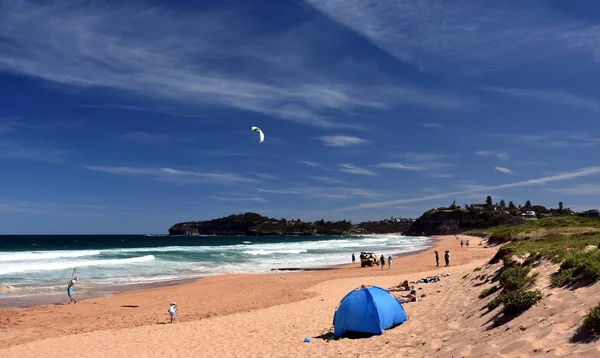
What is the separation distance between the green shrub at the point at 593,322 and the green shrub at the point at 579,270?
89.1 inches

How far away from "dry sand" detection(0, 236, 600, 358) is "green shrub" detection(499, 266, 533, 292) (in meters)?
0.37

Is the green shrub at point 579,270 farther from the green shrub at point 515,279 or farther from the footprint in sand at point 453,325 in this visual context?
the footprint in sand at point 453,325

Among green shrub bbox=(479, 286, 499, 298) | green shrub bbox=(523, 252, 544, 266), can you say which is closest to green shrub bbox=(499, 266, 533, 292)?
green shrub bbox=(479, 286, 499, 298)

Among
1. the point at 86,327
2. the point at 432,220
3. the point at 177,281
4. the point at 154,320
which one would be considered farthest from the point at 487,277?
the point at 432,220

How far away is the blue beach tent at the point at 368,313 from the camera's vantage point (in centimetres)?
1054

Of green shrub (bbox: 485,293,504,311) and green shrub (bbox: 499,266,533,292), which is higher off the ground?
green shrub (bbox: 499,266,533,292)

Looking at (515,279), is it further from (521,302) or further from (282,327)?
(282,327)

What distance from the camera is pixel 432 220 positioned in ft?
503

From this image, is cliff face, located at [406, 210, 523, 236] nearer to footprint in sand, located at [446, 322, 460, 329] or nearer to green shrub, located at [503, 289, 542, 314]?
footprint in sand, located at [446, 322, 460, 329]

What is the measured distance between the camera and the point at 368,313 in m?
10.6

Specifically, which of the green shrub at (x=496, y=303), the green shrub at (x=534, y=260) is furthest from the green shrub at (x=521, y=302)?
the green shrub at (x=534, y=260)

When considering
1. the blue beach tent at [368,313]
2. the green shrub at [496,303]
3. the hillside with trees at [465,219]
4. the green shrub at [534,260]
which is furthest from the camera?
the hillside with trees at [465,219]

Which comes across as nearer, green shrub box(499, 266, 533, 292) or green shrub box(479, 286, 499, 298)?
green shrub box(499, 266, 533, 292)

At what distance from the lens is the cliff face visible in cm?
12506
